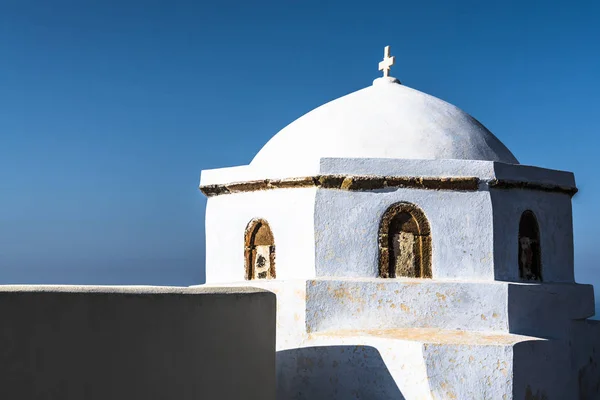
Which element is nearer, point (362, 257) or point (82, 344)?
point (82, 344)

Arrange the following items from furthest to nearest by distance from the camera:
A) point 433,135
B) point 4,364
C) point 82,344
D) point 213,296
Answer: point 433,135
point 213,296
point 82,344
point 4,364

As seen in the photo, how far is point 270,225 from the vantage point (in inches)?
364

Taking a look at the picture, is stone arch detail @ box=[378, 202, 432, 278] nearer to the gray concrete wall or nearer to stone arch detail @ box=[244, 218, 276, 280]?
stone arch detail @ box=[244, 218, 276, 280]

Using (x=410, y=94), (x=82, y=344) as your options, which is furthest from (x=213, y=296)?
(x=410, y=94)

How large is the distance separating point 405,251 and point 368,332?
1.01 meters

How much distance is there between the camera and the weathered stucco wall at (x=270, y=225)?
8.80 metres

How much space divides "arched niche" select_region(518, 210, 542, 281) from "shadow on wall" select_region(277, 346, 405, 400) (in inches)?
86.9

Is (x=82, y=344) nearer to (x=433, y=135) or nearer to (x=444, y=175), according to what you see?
(x=444, y=175)

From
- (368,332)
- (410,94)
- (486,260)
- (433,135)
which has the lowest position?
(368,332)

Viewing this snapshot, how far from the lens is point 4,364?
5.01 metres

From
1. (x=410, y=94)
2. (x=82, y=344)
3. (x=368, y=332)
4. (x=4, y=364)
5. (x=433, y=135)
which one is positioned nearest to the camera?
(x=4, y=364)

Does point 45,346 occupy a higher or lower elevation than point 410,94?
lower

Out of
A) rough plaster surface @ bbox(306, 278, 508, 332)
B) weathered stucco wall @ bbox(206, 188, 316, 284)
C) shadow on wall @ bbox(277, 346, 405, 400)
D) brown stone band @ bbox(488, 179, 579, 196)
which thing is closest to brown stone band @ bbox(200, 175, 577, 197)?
brown stone band @ bbox(488, 179, 579, 196)

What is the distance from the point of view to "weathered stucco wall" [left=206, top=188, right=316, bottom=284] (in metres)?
8.80
